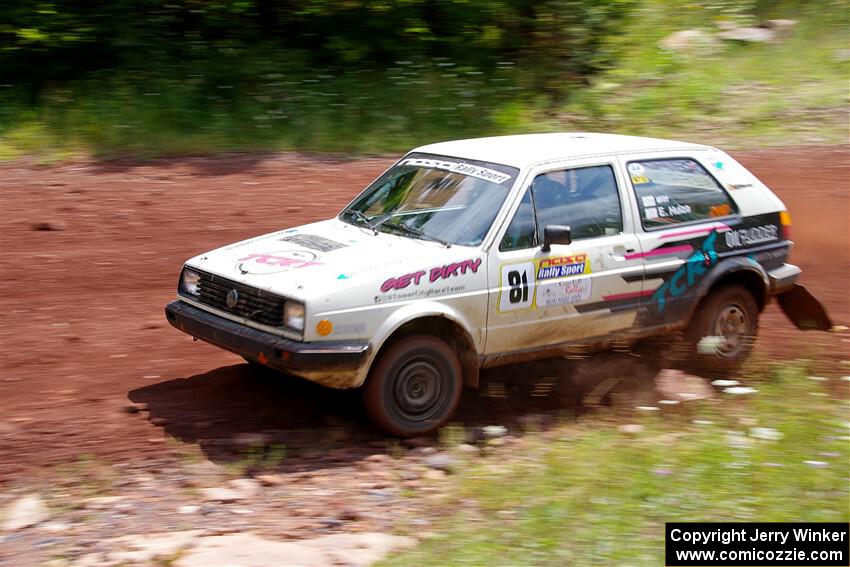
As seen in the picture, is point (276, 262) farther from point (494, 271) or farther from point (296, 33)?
point (296, 33)

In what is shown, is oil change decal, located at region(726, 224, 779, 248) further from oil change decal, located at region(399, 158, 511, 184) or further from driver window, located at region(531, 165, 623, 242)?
oil change decal, located at region(399, 158, 511, 184)

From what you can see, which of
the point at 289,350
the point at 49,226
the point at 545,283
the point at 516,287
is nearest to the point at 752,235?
the point at 545,283

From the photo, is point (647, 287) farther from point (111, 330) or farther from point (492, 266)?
point (111, 330)

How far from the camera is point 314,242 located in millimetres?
6332

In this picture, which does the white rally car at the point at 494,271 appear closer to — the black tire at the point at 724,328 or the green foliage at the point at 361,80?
the black tire at the point at 724,328

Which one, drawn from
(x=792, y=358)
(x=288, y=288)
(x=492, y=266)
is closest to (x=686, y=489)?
(x=492, y=266)

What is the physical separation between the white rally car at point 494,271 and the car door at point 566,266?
0.03 ft

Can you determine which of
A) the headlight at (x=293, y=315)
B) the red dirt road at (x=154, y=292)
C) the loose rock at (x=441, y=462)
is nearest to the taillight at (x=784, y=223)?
the red dirt road at (x=154, y=292)

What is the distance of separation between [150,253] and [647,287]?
5028mm

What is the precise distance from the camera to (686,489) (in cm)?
501

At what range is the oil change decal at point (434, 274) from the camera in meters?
5.74

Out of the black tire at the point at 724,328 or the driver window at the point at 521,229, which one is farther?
the black tire at the point at 724,328

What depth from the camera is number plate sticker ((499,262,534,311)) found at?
6148 millimetres

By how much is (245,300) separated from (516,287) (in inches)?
67.3
